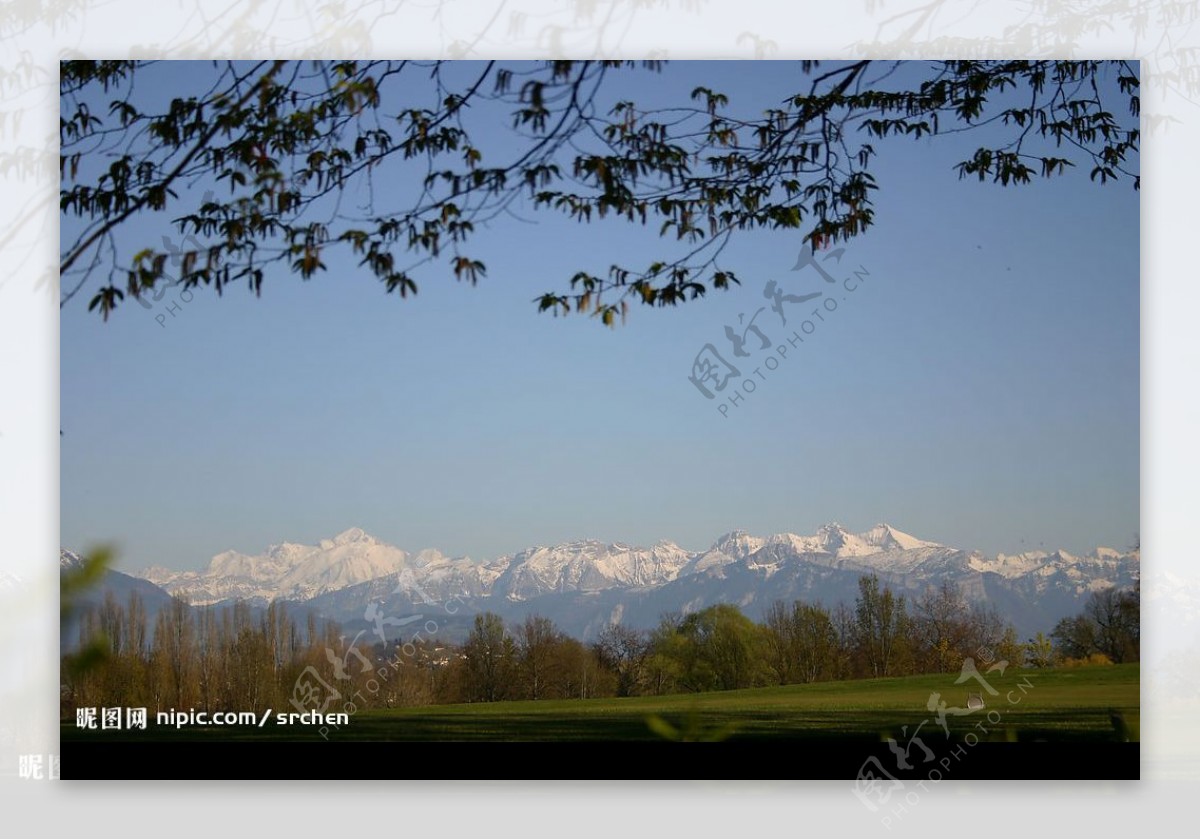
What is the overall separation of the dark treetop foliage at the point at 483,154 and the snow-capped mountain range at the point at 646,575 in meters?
0.94

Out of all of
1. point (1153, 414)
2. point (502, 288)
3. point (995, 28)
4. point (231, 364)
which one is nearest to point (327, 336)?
point (231, 364)

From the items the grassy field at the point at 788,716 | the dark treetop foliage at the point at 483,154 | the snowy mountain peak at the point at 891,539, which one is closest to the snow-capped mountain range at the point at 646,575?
the snowy mountain peak at the point at 891,539

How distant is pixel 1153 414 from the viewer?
4.64 metres

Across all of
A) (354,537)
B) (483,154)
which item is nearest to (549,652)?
(354,537)

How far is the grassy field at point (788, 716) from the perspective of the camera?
4.57 metres

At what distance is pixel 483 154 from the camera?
4.70 m

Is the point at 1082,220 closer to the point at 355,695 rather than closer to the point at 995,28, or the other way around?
the point at 995,28

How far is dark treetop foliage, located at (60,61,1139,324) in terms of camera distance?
4.64m

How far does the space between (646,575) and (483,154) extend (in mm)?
1589

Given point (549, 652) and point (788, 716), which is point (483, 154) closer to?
point (549, 652)

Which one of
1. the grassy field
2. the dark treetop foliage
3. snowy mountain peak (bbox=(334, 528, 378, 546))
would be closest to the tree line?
the grassy field

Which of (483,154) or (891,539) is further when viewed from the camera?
(483,154)

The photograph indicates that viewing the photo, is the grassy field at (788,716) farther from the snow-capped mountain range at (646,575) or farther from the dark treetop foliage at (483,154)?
the dark treetop foliage at (483,154)

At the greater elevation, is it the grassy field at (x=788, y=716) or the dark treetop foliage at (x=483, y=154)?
the dark treetop foliage at (x=483, y=154)
